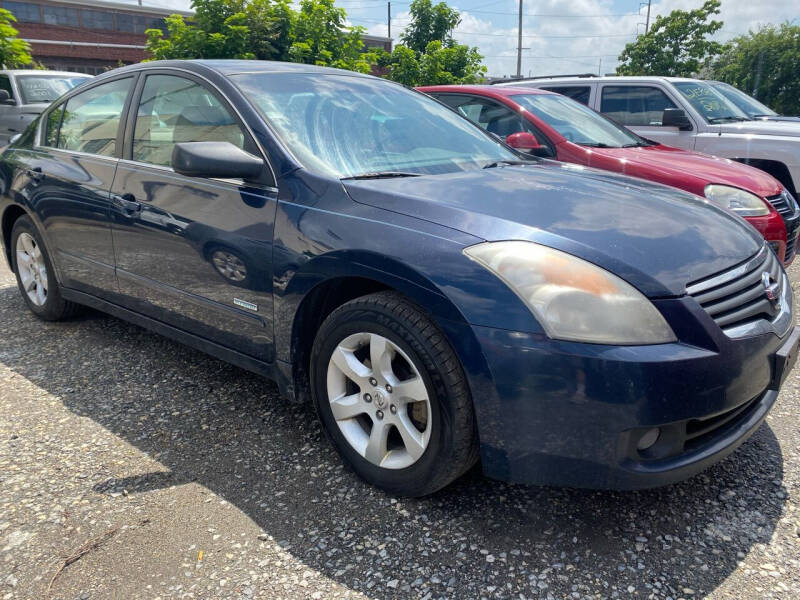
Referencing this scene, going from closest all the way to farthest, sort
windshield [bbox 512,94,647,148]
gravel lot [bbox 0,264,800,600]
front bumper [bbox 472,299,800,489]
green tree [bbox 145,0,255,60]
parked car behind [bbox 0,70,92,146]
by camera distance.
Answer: front bumper [bbox 472,299,800,489] → gravel lot [bbox 0,264,800,600] → windshield [bbox 512,94,647,148] → green tree [bbox 145,0,255,60] → parked car behind [bbox 0,70,92,146]

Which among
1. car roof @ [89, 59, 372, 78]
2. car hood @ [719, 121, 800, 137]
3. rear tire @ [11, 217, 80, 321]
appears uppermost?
car roof @ [89, 59, 372, 78]

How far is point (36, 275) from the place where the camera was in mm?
4281

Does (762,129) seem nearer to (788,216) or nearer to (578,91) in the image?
(578,91)

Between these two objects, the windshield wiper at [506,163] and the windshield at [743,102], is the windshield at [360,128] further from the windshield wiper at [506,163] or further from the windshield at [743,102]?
the windshield at [743,102]

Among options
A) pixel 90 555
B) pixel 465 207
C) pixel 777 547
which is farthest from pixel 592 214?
pixel 90 555

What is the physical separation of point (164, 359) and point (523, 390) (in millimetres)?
2435

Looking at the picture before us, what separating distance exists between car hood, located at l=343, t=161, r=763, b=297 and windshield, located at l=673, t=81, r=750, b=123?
15.8 ft

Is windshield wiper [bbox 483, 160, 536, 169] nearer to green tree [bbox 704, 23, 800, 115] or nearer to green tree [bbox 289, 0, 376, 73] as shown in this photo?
green tree [bbox 289, 0, 376, 73]

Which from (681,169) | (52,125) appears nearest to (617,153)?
(681,169)

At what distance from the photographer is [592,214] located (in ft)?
7.70

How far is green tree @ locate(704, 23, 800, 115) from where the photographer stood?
34312 millimetres

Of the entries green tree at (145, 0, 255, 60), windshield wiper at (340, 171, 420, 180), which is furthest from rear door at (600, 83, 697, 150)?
windshield wiper at (340, 171, 420, 180)

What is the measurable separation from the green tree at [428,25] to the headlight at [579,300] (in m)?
14.1

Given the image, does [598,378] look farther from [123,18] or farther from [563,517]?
[123,18]
